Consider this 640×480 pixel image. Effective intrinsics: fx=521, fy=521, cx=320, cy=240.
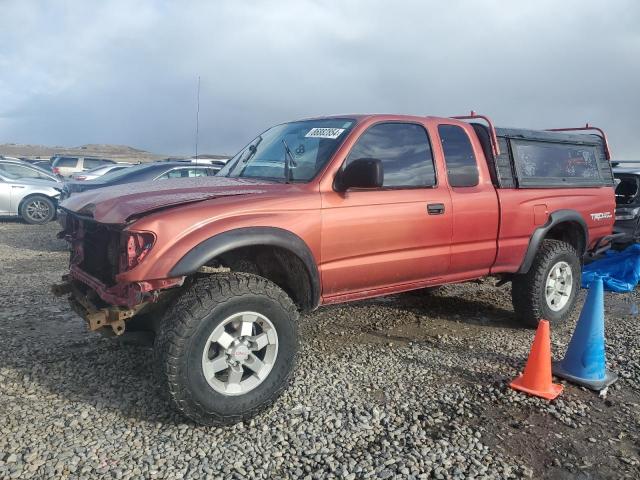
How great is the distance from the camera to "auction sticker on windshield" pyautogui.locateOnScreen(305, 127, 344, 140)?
3908 millimetres

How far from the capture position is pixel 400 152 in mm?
4090

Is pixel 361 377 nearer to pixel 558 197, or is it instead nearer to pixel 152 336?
pixel 152 336

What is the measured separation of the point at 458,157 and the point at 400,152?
646mm

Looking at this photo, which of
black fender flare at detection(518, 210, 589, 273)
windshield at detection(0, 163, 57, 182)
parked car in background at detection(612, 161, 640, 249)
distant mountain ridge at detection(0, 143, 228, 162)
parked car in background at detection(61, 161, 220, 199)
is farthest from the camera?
distant mountain ridge at detection(0, 143, 228, 162)

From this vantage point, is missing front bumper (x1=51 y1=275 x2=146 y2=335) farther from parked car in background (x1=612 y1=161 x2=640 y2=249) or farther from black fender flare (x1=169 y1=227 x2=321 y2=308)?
parked car in background (x1=612 y1=161 x2=640 y2=249)

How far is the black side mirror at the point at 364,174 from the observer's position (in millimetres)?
3418

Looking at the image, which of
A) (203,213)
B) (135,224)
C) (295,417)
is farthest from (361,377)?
(135,224)

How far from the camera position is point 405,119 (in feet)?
13.8

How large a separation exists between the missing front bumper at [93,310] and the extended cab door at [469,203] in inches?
101

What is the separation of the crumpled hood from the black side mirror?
55cm

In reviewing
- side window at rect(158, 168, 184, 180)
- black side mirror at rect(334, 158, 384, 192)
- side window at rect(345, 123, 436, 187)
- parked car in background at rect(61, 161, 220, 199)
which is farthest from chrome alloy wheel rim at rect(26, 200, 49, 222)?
black side mirror at rect(334, 158, 384, 192)

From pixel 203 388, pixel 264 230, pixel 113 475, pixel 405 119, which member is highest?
pixel 405 119

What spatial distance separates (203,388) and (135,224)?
1.03 metres

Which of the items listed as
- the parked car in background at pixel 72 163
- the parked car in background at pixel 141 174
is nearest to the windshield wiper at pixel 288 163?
the parked car in background at pixel 141 174
